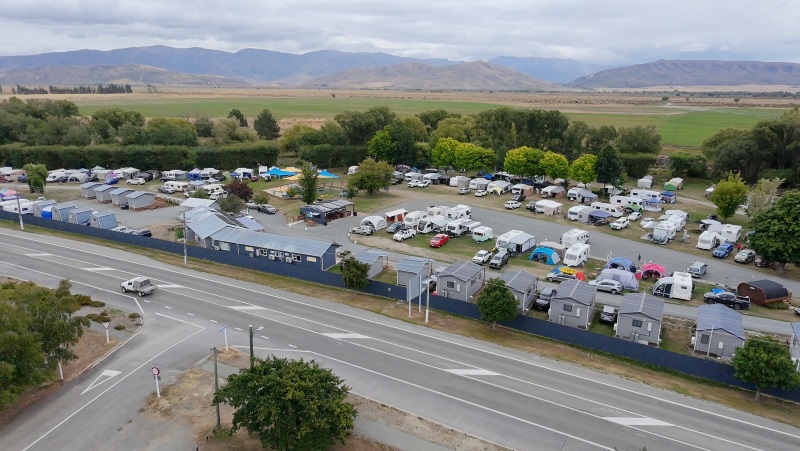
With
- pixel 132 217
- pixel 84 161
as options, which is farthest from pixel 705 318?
pixel 84 161

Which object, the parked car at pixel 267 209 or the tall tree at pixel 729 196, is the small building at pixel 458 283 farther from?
the tall tree at pixel 729 196

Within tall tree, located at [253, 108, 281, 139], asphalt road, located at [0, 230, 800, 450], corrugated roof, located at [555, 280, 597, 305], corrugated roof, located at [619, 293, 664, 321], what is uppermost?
tall tree, located at [253, 108, 281, 139]

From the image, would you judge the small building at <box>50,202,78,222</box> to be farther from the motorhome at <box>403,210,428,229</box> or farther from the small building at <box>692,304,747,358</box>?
the small building at <box>692,304,747,358</box>

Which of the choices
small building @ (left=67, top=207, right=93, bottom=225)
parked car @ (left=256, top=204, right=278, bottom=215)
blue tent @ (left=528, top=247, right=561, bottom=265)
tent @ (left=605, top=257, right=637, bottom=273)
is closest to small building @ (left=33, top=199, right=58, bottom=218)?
small building @ (left=67, top=207, right=93, bottom=225)

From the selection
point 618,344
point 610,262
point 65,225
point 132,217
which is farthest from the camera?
point 132,217

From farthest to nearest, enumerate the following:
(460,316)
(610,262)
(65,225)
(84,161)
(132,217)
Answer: (84,161), (132,217), (65,225), (610,262), (460,316)

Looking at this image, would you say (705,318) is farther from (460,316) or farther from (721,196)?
(721,196)
